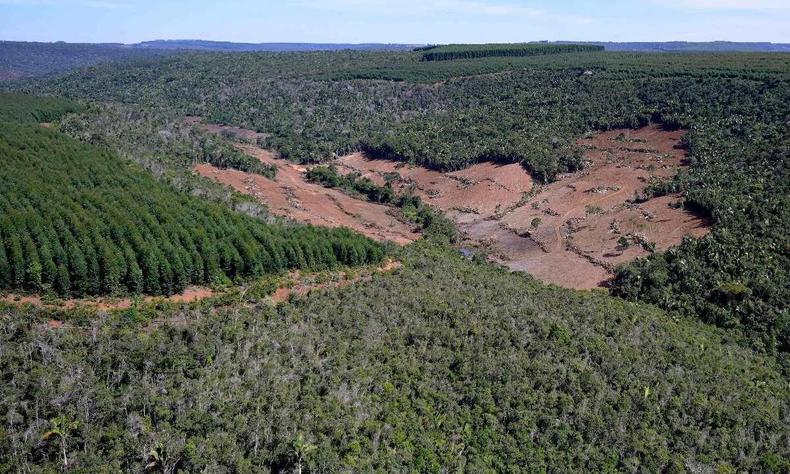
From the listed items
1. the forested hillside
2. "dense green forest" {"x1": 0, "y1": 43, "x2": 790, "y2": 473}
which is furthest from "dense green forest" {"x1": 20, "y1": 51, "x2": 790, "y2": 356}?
the forested hillside

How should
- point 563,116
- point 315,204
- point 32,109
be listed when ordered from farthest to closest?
1. point 563,116
2. point 32,109
3. point 315,204

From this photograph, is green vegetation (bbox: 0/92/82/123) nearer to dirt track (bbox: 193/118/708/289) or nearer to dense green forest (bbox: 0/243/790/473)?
dirt track (bbox: 193/118/708/289)

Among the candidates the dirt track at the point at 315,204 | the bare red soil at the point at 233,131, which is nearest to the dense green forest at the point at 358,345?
the dirt track at the point at 315,204

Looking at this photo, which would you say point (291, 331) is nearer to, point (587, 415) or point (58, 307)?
point (58, 307)

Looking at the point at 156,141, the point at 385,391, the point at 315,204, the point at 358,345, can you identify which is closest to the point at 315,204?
the point at 315,204

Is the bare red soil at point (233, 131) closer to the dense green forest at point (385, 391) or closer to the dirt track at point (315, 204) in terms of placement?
the dirt track at point (315, 204)

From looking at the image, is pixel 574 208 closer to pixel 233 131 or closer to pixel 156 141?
pixel 156 141
